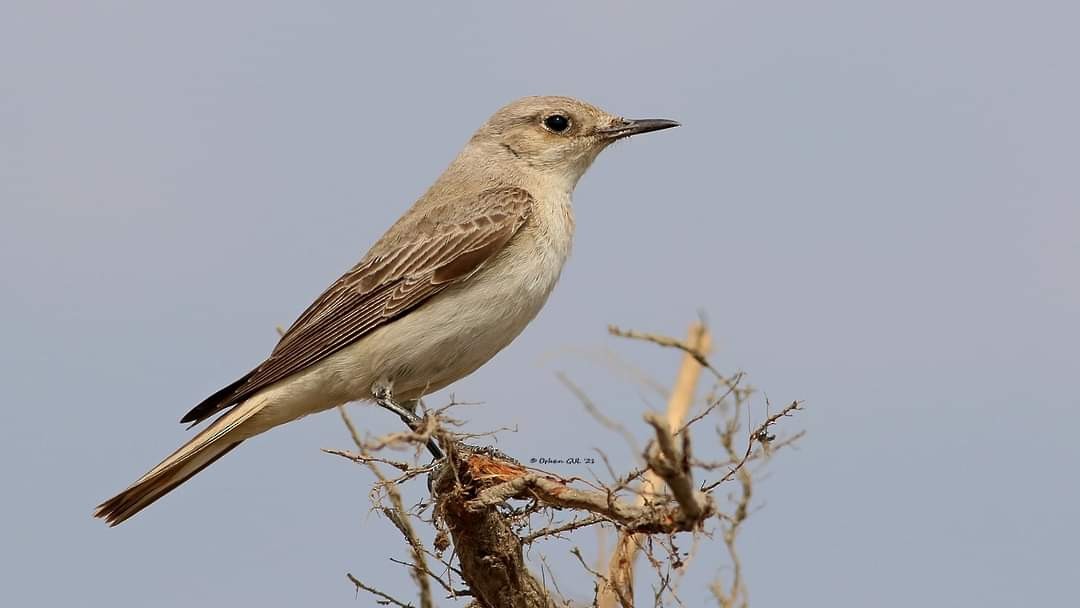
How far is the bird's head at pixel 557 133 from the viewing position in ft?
30.2

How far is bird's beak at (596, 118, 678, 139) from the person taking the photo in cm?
936

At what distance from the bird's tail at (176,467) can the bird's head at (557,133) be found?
2642 millimetres

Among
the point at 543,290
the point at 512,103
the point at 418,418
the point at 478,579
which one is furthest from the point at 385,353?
the point at 512,103

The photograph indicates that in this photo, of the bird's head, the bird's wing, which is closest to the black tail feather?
the bird's wing

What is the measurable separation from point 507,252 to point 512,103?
1944 mm

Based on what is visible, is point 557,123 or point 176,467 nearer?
point 176,467

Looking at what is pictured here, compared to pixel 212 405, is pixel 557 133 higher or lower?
higher

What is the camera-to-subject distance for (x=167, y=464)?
8023mm

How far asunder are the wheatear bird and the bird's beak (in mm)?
896

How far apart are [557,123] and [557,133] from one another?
9 centimetres

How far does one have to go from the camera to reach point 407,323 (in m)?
7.99

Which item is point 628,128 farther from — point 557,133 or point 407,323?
point 407,323

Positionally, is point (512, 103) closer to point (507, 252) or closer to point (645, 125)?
point (645, 125)

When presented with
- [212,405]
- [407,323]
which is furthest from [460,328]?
[212,405]
